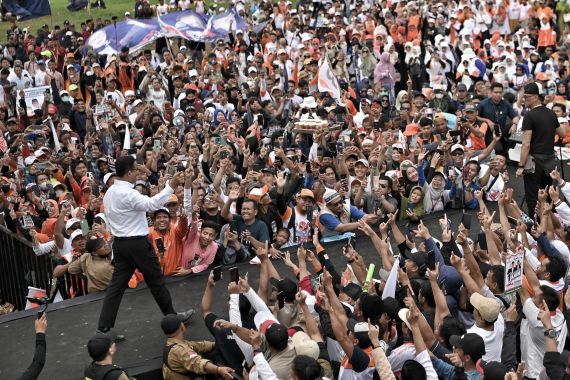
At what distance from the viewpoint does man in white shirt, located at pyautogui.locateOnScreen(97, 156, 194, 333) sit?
8.38 meters

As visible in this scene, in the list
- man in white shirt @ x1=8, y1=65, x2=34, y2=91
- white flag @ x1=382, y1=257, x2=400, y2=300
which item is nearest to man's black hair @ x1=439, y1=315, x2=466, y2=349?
white flag @ x1=382, y1=257, x2=400, y2=300

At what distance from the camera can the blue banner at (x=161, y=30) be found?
20.6 meters

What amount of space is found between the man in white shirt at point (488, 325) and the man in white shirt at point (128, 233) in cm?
275

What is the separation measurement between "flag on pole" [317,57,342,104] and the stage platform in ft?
22.6

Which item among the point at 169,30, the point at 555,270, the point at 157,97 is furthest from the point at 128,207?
the point at 169,30

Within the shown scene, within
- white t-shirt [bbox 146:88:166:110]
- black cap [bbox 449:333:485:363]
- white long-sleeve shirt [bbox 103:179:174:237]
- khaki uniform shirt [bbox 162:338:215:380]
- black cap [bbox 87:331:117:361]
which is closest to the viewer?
black cap [bbox 449:333:485:363]

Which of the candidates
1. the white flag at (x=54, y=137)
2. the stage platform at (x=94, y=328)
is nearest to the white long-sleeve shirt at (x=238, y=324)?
the stage platform at (x=94, y=328)

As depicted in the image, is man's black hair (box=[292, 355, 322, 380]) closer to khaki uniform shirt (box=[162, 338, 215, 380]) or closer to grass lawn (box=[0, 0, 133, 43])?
khaki uniform shirt (box=[162, 338, 215, 380])

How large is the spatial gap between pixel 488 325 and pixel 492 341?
0.13 metres

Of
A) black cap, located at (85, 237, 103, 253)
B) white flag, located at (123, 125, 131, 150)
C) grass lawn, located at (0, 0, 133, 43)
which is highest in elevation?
black cap, located at (85, 237, 103, 253)

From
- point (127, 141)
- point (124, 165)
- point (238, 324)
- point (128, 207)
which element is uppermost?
point (124, 165)

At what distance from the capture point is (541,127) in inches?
428

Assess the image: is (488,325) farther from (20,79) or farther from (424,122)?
(20,79)

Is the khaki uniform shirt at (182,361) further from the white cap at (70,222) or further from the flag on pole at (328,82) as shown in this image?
the flag on pole at (328,82)
